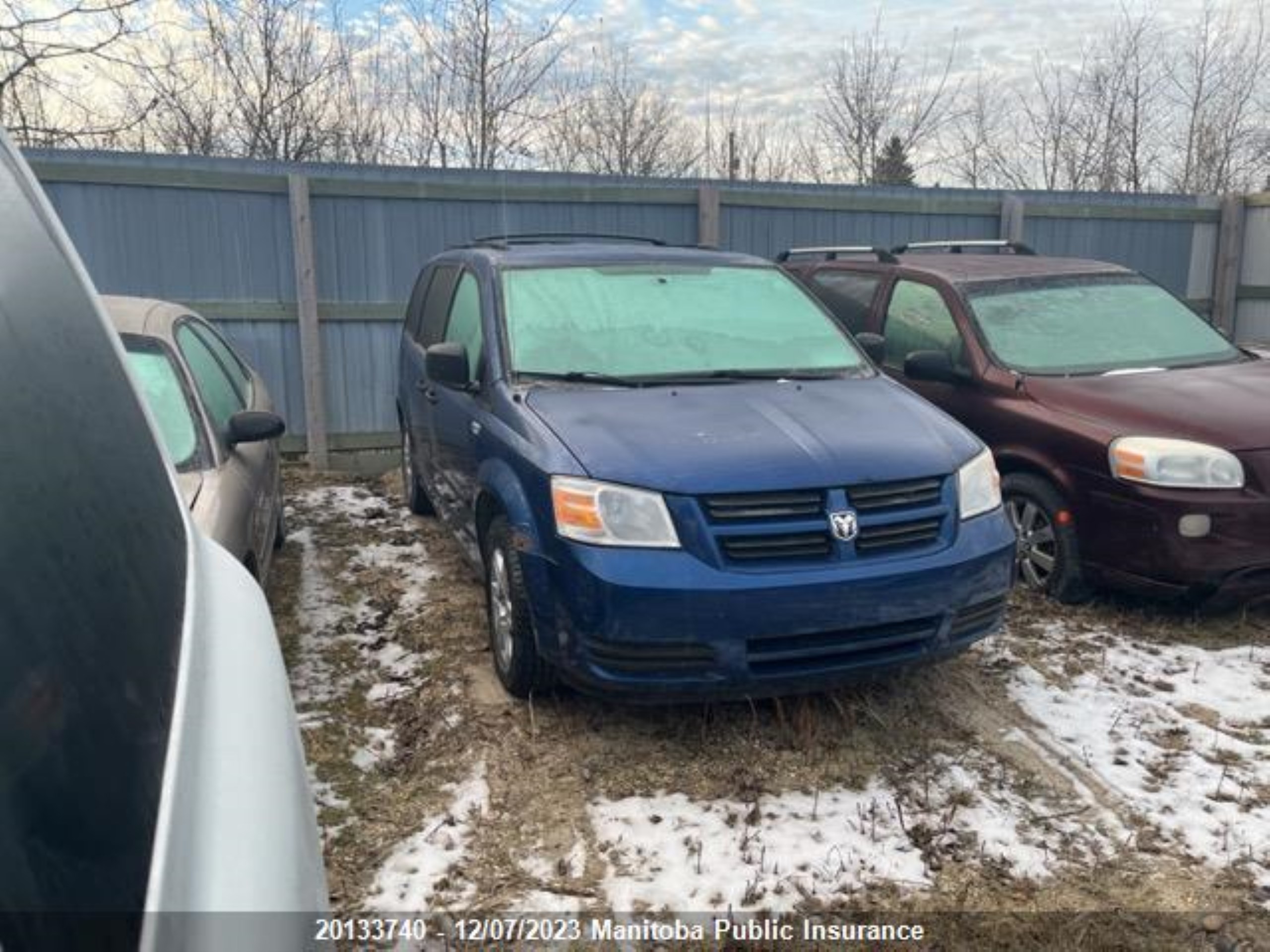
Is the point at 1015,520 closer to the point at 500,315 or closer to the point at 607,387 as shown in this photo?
the point at 607,387

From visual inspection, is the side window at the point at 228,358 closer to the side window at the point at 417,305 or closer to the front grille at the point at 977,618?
the side window at the point at 417,305

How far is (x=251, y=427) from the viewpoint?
13.2 feet

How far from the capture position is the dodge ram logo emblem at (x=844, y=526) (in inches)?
132

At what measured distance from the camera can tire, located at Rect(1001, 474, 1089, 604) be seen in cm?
483

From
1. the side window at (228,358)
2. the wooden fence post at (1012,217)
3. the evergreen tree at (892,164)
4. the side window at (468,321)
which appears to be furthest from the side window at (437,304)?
the evergreen tree at (892,164)

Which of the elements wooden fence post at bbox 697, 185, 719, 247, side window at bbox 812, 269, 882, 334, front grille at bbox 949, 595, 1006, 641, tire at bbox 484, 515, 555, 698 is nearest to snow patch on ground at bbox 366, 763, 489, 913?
tire at bbox 484, 515, 555, 698

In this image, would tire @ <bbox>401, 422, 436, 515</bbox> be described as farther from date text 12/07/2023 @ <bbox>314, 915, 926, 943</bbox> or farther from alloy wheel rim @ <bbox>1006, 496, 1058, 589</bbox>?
date text 12/07/2023 @ <bbox>314, 915, 926, 943</bbox>

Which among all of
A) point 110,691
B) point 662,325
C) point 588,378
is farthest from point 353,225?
point 110,691

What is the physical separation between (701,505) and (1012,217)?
7.55 m

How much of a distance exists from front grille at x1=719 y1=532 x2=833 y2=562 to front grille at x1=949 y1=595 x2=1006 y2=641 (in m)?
0.62

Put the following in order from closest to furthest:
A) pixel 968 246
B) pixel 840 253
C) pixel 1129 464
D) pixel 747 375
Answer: pixel 747 375
pixel 1129 464
pixel 968 246
pixel 840 253

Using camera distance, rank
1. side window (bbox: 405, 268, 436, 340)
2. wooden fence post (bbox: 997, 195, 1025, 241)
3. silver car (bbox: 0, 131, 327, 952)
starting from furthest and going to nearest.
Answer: wooden fence post (bbox: 997, 195, 1025, 241), side window (bbox: 405, 268, 436, 340), silver car (bbox: 0, 131, 327, 952)

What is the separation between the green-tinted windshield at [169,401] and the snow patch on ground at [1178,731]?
3397 mm

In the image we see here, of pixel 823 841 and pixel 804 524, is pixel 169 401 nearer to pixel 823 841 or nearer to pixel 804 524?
pixel 804 524
